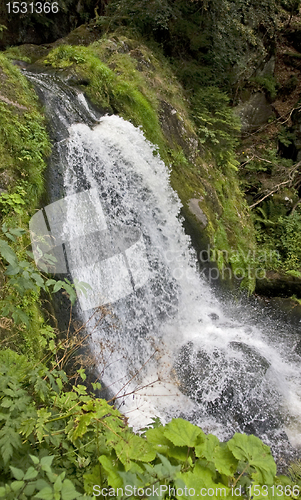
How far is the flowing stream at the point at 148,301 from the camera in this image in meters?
4.40

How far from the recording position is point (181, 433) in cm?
148

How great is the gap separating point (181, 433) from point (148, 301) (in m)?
4.22

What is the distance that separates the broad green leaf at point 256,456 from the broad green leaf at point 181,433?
→ 18 centimetres

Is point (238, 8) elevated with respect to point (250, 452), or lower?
elevated

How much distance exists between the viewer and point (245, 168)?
9.92 m

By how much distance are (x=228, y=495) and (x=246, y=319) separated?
5.66 metres

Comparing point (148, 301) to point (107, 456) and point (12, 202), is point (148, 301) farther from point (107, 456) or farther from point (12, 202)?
point (107, 456)

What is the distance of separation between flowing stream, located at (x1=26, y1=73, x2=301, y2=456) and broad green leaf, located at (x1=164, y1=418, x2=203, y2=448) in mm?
2140

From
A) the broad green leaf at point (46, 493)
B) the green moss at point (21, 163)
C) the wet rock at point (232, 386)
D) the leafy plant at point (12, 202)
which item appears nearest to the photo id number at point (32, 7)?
the green moss at point (21, 163)

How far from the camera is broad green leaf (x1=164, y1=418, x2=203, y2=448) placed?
1.44 m

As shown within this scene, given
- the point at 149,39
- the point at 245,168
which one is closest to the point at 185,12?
the point at 149,39

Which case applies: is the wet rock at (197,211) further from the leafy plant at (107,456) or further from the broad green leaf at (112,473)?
the broad green leaf at (112,473)

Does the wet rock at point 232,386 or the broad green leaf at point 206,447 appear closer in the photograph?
the broad green leaf at point 206,447

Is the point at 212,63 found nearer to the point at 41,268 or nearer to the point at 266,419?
the point at 41,268
